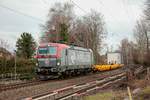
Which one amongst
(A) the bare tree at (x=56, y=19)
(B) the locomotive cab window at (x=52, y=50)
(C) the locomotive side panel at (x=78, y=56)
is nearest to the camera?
(B) the locomotive cab window at (x=52, y=50)

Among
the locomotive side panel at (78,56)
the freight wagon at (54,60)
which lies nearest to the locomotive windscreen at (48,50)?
the freight wagon at (54,60)

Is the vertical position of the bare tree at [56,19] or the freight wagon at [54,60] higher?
the bare tree at [56,19]

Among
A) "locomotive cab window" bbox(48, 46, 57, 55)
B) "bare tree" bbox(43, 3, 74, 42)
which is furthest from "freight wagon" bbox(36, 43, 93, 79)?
"bare tree" bbox(43, 3, 74, 42)

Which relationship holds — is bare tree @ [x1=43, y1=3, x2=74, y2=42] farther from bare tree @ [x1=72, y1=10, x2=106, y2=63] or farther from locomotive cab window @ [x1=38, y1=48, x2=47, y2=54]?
locomotive cab window @ [x1=38, y1=48, x2=47, y2=54]

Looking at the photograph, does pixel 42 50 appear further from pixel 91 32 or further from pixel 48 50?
pixel 91 32

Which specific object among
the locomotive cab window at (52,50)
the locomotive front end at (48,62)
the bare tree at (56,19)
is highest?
the bare tree at (56,19)

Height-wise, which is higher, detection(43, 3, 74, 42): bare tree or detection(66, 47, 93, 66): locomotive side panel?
detection(43, 3, 74, 42): bare tree

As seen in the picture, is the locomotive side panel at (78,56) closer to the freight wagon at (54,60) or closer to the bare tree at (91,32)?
the freight wagon at (54,60)

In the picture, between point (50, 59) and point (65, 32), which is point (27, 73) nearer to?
point (50, 59)

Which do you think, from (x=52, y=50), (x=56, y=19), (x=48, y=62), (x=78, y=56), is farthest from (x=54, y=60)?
(x=56, y=19)

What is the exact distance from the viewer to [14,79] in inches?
1315

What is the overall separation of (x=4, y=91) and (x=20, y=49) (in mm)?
45628

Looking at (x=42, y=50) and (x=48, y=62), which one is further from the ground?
(x=42, y=50)

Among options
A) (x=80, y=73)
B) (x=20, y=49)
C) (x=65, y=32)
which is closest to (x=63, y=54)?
(x=80, y=73)
